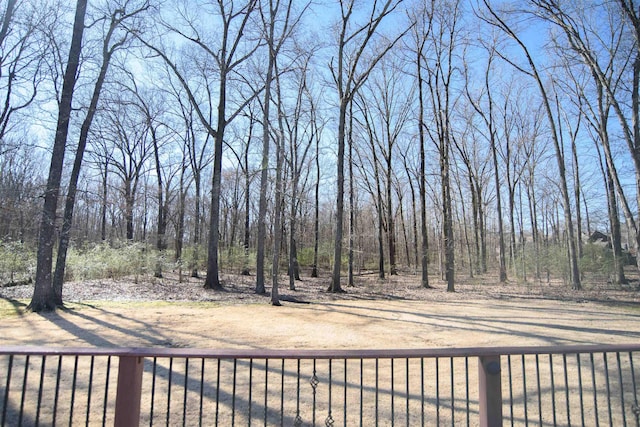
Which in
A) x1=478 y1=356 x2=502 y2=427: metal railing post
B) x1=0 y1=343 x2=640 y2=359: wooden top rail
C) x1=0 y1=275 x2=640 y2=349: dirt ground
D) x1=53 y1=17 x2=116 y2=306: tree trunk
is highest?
x1=53 y1=17 x2=116 y2=306: tree trunk

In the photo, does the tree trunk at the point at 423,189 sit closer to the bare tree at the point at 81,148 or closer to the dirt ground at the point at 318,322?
the dirt ground at the point at 318,322

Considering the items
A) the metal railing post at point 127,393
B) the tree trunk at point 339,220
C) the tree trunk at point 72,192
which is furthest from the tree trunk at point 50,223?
the tree trunk at point 339,220

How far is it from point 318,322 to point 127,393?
21.1ft

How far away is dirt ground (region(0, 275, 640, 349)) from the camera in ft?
20.5

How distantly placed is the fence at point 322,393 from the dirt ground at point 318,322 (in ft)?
3.75

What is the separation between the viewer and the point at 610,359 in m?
5.18

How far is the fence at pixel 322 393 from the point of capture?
206 cm

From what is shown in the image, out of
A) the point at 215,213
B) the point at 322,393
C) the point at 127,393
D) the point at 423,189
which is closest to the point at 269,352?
the point at 127,393

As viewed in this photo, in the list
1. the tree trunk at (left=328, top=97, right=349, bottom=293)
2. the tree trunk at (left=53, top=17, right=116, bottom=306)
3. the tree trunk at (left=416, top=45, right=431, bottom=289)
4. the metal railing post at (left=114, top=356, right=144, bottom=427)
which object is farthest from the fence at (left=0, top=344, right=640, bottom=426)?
the tree trunk at (left=416, top=45, right=431, bottom=289)

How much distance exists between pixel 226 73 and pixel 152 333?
11856mm

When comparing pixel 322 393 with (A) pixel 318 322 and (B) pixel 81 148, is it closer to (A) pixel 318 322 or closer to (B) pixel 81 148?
(A) pixel 318 322

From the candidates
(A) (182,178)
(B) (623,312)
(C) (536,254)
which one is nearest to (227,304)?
(B) (623,312)

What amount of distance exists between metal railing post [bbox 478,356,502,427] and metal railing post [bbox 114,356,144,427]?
2.04 m

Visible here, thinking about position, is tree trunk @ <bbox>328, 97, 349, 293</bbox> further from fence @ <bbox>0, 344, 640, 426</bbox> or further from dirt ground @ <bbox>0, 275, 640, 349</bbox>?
fence @ <bbox>0, 344, 640, 426</bbox>
